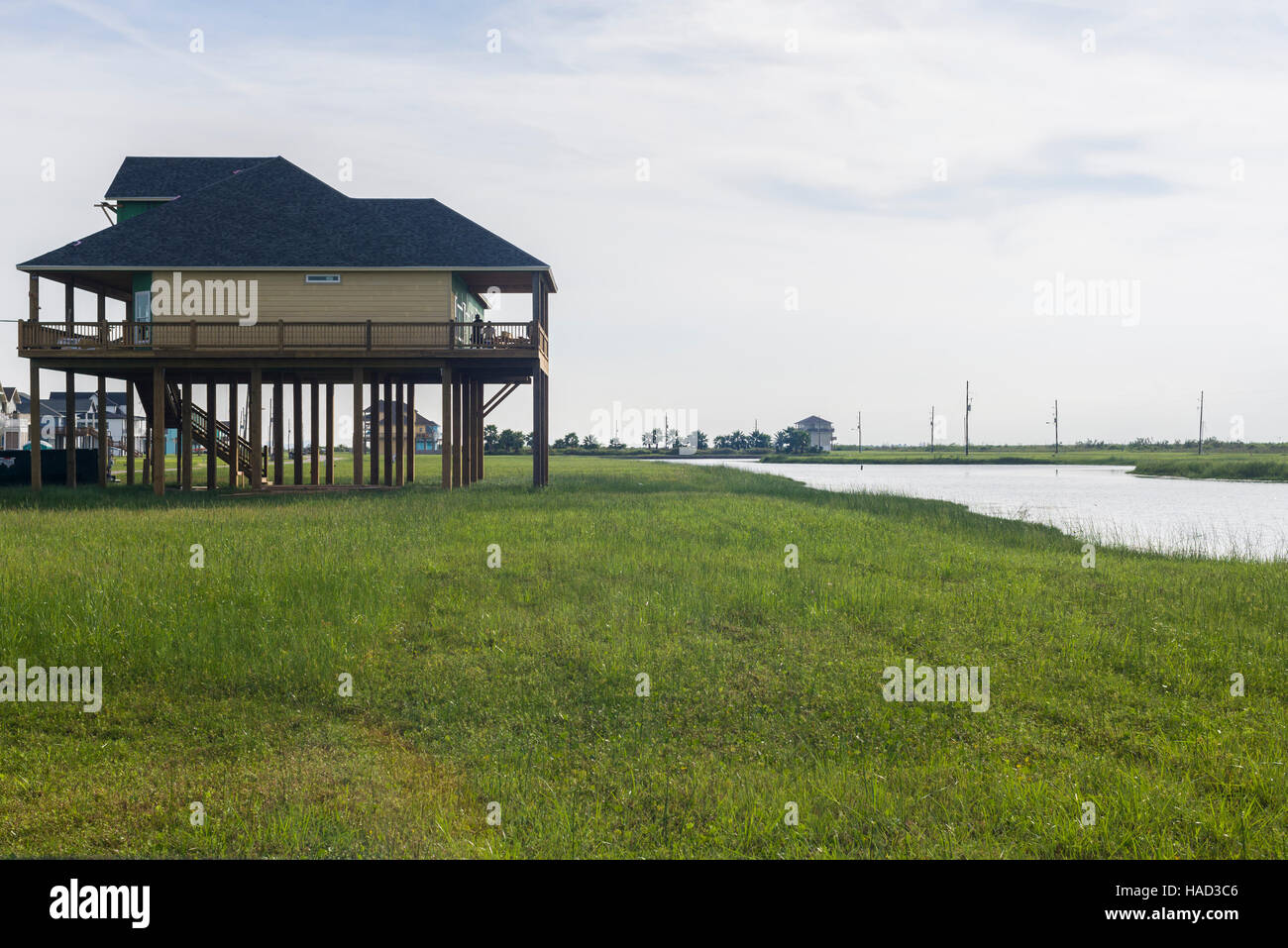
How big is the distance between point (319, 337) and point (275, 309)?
1960mm

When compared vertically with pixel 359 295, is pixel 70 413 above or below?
below

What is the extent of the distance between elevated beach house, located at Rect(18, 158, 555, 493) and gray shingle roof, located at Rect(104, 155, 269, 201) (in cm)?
391

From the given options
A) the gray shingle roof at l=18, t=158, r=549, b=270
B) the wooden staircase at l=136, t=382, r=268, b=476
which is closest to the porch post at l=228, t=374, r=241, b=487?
the wooden staircase at l=136, t=382, r=268, b=476

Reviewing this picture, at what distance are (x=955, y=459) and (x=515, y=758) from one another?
96826 mm

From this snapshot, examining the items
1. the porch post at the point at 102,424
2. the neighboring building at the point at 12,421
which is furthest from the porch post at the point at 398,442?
the neighboring building at the point at 12,421

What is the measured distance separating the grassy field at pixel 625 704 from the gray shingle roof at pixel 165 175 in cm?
2386

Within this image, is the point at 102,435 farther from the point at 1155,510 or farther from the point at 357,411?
the point at 1155,510

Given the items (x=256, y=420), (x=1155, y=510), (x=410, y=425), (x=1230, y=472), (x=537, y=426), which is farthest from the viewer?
(x=1230, y=472)

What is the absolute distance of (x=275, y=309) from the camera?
92.0 feet

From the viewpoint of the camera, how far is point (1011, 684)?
28.7 ft

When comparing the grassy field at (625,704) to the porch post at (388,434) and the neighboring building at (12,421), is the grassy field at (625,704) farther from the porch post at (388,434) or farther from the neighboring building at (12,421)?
the neighboring building at (12,421)

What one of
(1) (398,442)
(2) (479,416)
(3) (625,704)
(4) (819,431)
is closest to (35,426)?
(1) (398,442)
